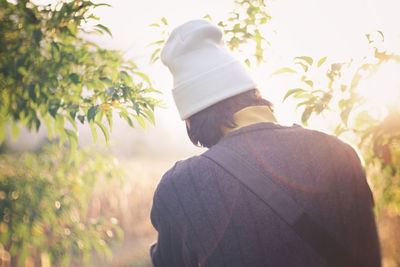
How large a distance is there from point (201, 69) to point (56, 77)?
684mm

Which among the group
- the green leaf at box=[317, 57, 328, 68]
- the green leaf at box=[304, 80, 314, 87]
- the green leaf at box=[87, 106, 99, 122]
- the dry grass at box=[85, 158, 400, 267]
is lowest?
the dry grass at box=[85, 158, 400, 267]

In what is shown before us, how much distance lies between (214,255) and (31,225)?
1647mm

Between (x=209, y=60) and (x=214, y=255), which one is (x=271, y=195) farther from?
(x=209, y=60)

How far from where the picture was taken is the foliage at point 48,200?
1.99 metres

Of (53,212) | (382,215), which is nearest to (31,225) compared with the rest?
(53,212)

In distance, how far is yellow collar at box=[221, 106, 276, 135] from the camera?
107cm

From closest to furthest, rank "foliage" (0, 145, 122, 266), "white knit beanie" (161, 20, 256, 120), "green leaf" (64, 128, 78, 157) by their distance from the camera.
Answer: "white knit beanie" (161, 20, 256, 120)
"green leaf" (64, 128, 78, 157)
"foliage" (0, 145, 122, 266)

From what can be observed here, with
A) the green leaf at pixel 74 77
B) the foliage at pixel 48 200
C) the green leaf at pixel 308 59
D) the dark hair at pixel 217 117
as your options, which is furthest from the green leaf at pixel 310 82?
the foliage at pixel 48 200

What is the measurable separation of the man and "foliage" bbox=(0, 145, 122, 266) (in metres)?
1.43

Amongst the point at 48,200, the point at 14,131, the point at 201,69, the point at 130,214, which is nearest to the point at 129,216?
the point at 130,214

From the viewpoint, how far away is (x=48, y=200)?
6.95 ft

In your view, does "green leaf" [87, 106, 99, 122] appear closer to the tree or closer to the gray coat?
the tree

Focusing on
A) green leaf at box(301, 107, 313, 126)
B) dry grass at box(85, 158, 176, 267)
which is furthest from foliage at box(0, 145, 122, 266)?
dry grass at box(85, 158, 176, 267)

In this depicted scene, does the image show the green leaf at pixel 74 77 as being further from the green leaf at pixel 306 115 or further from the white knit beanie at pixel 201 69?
the green leaf at pixel 306 115
